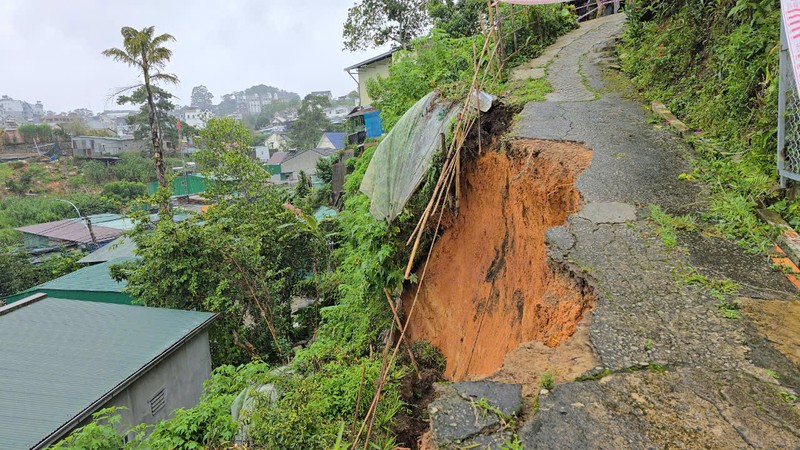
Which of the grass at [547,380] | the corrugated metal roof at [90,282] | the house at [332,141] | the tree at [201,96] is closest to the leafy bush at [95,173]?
Result: the house at [332,141]

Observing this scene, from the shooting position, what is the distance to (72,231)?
81.0ft

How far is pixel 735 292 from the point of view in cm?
257

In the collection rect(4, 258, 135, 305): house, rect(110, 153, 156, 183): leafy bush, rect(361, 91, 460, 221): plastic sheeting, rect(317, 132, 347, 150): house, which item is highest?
rect(317, 132, 347, 150): house

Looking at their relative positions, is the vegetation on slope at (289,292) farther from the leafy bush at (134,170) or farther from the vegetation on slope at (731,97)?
the leafy bush at (134,170)

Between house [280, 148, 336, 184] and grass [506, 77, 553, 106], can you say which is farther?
house [280, 148, 336, 184]

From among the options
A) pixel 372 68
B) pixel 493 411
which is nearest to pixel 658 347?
pixel 493 411

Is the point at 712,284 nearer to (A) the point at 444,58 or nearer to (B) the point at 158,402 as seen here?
(A) the point at 444,58

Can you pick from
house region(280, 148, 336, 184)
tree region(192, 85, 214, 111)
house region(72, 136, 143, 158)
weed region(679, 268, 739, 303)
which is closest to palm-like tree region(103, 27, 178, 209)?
weed region(679, 268, 739, 303)

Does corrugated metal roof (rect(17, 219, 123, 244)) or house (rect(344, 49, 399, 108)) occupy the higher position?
house (rect(344, 49, 399, 108))

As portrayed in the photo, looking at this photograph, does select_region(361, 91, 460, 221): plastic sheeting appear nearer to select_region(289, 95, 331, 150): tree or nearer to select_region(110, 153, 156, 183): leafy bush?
select_region(110, 153, 156, 183): leafy bush

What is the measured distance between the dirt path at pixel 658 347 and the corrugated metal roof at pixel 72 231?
2611 centimetres

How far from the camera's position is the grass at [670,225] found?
3.14m

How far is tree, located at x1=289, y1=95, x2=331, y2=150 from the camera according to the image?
54.2 m

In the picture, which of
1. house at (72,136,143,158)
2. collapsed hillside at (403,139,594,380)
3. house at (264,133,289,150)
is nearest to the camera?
collapsed hillside at (403,139,594,380)
